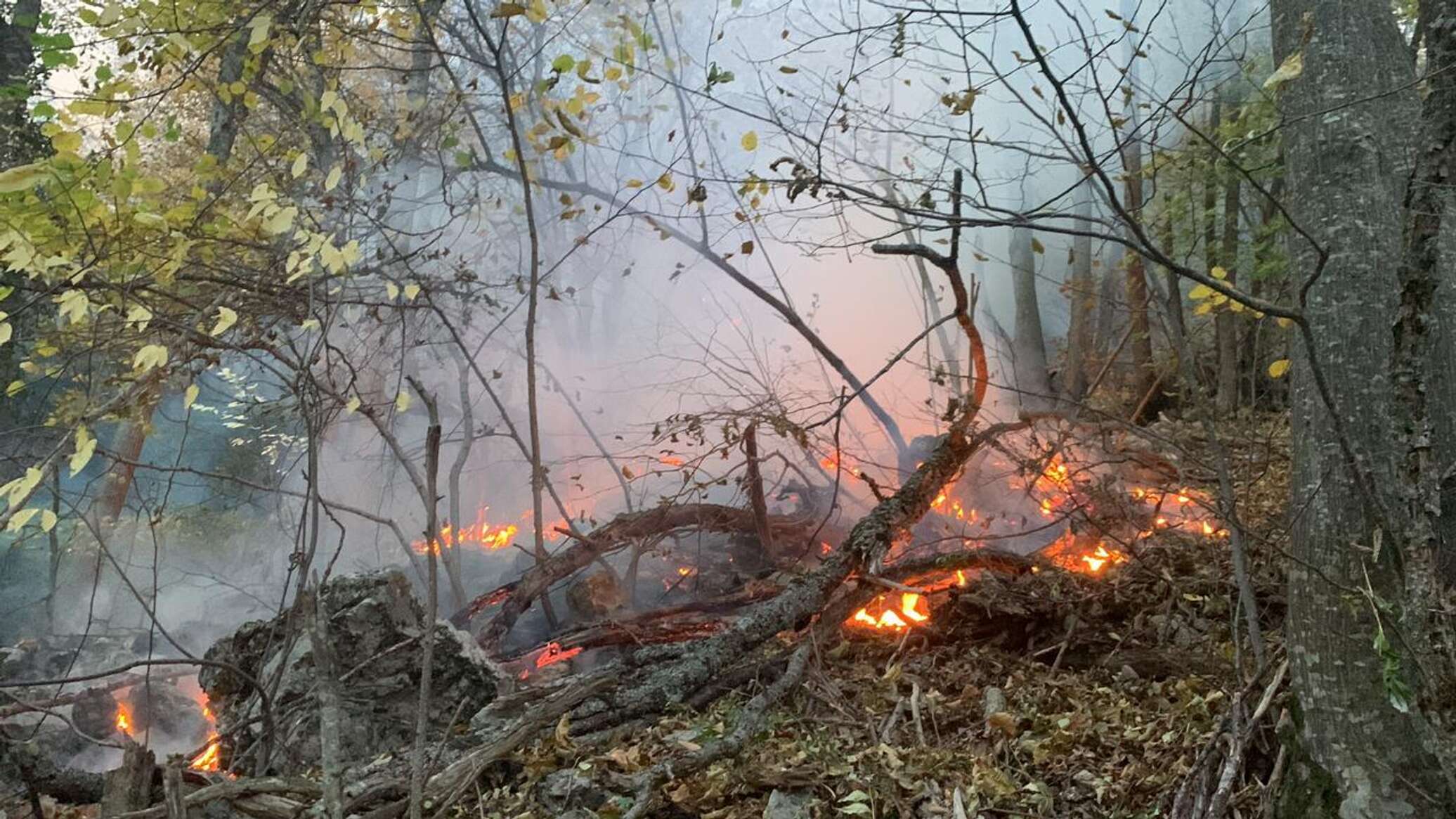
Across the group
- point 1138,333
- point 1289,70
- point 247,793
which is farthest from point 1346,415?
point 1138,333

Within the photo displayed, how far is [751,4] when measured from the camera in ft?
43.4

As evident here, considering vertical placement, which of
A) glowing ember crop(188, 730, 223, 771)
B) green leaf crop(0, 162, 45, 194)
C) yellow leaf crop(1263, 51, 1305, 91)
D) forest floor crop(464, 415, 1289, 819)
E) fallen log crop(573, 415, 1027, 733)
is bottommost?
forest floor crop(464, 415, 1289, 819)

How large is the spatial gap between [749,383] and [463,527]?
4.10 metres

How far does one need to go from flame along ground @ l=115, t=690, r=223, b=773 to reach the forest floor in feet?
6.73

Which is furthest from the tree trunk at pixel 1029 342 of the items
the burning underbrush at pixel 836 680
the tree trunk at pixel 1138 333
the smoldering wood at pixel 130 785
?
the smoldering wood at pixel 130 785

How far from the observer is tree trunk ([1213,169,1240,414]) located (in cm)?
750

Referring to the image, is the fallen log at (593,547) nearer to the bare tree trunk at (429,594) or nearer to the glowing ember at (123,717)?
the glowing ember at (123,717)

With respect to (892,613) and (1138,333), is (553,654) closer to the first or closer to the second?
(892,613)

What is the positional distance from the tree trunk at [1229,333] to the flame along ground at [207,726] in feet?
25.7

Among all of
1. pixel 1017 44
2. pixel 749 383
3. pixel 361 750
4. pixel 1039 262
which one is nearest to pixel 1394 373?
pixel 361 750

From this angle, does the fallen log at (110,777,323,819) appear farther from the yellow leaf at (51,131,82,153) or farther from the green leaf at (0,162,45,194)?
the yellow leaf at (51,131,82,153)

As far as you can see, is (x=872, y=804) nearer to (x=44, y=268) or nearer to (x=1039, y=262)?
(x=44, y=268)

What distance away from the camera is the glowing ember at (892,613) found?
430 centimetres

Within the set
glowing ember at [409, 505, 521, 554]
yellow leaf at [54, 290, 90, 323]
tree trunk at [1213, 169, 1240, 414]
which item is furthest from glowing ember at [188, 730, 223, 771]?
tree trunk at [1213, 169, 1240, 414]
